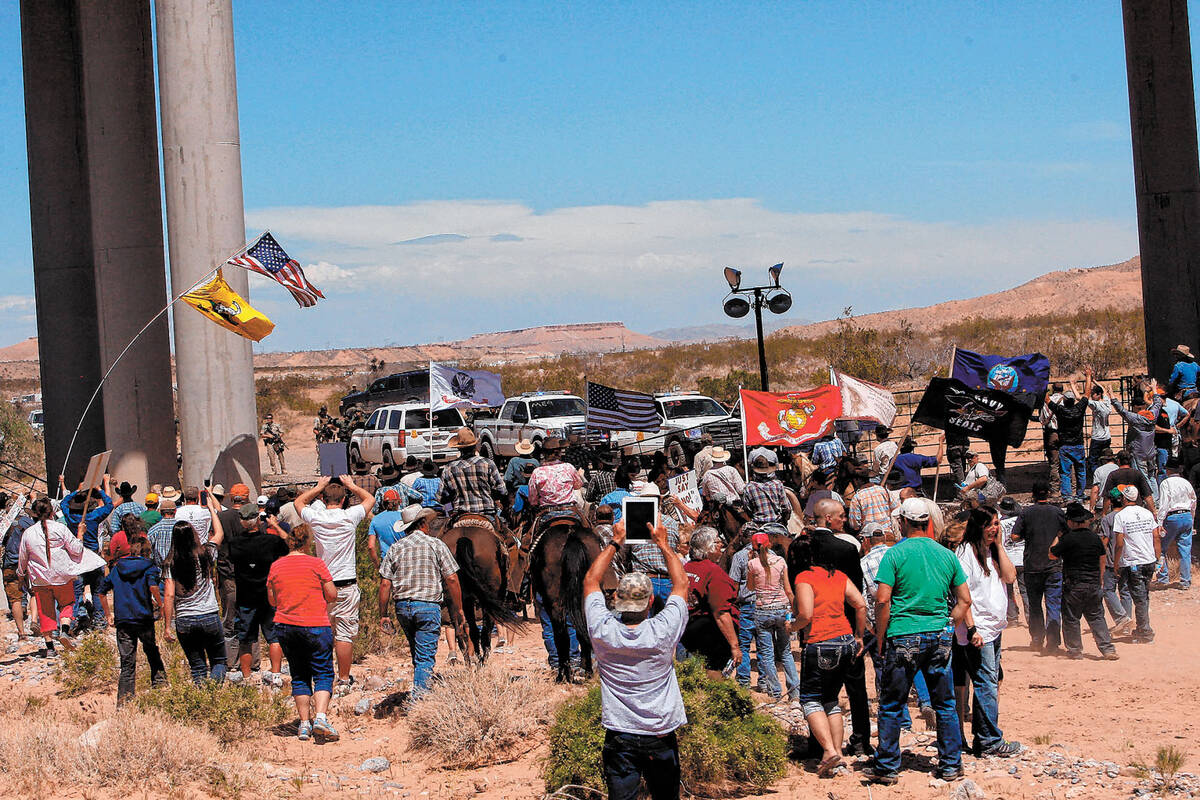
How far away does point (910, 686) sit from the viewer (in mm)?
8391

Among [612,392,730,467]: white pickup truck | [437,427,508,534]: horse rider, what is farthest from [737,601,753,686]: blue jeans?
[612,392,730,467]: white pickup truck

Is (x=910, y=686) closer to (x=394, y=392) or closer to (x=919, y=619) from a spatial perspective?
(x=919, y=619)

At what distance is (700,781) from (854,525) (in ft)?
14.0

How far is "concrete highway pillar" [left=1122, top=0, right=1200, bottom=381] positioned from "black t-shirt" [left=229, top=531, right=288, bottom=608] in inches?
769

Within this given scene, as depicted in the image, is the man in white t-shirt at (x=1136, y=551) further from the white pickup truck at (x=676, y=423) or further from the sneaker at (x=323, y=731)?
the white pickup truck at (x=676, y=423)

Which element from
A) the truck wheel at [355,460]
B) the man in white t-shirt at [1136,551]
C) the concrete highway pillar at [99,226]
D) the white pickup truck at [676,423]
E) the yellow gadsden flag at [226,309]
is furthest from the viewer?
the truck wheel at [355,460]

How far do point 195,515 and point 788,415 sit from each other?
874cm

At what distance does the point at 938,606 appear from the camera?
8.20 m

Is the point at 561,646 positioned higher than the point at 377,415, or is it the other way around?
the point at 377,415

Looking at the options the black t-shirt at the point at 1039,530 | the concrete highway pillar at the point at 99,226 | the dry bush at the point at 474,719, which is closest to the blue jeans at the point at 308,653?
the dry bush at the point at 474,719

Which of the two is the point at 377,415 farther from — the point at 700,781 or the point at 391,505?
the point at 700,781

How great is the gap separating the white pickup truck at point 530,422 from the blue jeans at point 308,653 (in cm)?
1859

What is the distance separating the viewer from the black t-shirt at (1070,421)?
18.2 meters

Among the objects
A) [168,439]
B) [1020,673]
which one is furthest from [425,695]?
[168,439]
